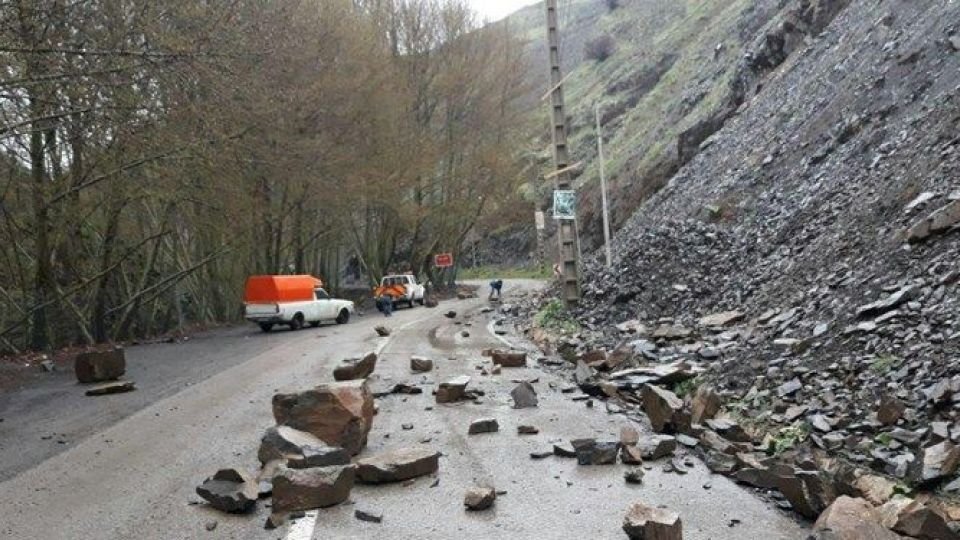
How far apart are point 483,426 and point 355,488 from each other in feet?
6.46

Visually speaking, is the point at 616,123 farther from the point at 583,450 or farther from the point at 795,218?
the point at 583,450

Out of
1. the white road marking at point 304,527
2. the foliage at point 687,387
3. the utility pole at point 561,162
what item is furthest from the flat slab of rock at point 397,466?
the utility pole at point 561,162

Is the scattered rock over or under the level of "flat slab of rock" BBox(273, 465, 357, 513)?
under

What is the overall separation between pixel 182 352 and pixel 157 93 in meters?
Answer: 6.14

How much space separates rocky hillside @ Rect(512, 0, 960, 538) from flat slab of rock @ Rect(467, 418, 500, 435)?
6.65 ft

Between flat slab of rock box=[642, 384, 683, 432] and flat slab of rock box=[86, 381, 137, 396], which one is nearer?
flat slab of rock box=[642, 384, 683, 432]

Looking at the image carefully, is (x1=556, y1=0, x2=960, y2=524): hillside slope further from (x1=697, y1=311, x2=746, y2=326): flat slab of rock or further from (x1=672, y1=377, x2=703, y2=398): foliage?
(x1=672, y1=377, x2=703, y2=398): foliage

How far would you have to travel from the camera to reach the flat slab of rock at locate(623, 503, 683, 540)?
14.0 feet

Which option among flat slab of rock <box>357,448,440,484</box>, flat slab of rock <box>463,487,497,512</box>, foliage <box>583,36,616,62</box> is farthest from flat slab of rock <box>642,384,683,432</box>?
foliage <box>583,36,616,62</box>

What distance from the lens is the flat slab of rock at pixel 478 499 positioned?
5.09 meters

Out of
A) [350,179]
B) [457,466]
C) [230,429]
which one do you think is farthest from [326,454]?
[350,179]

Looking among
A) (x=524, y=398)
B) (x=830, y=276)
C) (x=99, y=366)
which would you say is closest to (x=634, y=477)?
(x=524, y=398)

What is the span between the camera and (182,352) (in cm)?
1789

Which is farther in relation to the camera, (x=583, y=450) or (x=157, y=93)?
(x=157, y=93)
